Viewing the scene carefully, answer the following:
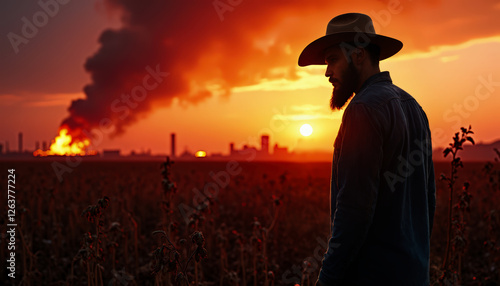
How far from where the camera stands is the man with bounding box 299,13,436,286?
2340 mm

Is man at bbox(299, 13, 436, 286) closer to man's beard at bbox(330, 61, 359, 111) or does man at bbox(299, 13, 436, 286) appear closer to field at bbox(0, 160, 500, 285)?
man's beard at bbox(330, 61, 359, 111)

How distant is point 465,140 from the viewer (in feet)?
16.3

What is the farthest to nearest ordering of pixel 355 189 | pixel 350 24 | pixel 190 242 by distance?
pixel 190 242 → pixel 350 24 → pixel 355 189

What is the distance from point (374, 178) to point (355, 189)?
0.43ft

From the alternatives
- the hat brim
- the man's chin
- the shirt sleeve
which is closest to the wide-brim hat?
the hat brim

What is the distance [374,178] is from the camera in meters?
2.34

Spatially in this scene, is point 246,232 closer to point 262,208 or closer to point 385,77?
point 262,208

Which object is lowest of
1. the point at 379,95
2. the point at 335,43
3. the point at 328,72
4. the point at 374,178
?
the point at 374,178

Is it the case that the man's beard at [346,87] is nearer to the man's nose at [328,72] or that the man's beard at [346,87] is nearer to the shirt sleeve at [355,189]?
the man's nose at [328,72]

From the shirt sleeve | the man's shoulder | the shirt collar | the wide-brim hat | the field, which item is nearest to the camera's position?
the shirt sleeve

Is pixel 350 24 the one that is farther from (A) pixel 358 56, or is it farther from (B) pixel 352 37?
(A) pixel 358 56

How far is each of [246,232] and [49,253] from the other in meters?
4.62

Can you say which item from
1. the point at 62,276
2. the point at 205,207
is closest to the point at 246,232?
the point at 62,276

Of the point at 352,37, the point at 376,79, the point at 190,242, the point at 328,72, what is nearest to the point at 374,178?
the point at 376,79
